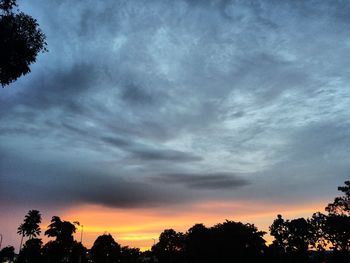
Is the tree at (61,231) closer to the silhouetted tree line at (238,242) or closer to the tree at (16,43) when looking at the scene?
the silhouetted tree line at (238,242)

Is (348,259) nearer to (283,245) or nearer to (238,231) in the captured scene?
(238,231)

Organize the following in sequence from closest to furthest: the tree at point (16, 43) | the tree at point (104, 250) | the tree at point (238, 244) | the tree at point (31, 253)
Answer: the tree at point (16, 43), the tree at point (238, 244), the tree at point (31, 253), the tree at point (104, 250)

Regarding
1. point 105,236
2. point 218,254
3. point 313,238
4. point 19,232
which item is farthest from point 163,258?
point 218,254

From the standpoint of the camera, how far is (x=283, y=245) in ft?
356

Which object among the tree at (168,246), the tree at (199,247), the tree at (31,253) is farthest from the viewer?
the tree at (168,246)

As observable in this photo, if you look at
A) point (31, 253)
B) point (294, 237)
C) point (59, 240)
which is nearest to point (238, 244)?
point (294, 237)

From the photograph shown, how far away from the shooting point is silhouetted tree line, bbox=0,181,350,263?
73312 millimetres

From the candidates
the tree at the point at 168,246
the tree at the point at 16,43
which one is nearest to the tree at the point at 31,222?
the tree at the point at 168,246

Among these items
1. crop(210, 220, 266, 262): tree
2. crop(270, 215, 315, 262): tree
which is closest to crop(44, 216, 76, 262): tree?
crop(210, 220, 266, 262): tree

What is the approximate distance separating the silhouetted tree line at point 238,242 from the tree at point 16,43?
61.9 metres

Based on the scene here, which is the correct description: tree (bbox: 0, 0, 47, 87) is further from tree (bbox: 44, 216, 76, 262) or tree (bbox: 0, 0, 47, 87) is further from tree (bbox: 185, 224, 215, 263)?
tree (bbox: 44, 216, 76, 262)

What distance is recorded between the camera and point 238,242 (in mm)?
74250

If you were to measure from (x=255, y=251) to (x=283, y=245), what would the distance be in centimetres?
4090

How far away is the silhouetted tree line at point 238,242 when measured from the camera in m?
73.3
